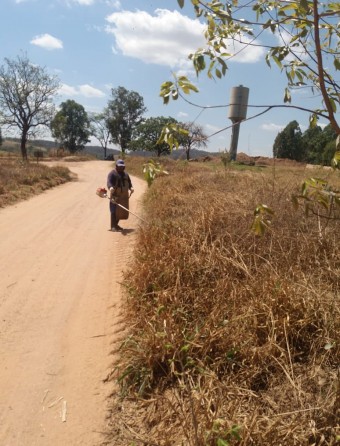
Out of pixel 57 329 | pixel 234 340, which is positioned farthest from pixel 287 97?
pixel 57 329

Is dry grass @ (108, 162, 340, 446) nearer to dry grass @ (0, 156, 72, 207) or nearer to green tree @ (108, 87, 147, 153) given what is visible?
dry grass @ (0, 156, 72, 207)

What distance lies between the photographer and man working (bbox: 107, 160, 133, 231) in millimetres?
7973

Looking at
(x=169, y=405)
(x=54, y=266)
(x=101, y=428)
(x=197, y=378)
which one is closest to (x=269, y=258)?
(x=197, y=378)

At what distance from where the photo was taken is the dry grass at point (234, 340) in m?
2.43

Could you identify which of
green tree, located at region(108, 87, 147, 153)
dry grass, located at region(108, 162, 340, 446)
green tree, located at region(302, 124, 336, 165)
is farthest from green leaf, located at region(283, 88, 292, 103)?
green tree, located at region(108, 87, 147, 153)

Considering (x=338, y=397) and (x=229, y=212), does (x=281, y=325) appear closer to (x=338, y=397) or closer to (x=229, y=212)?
(x=338, y=397)

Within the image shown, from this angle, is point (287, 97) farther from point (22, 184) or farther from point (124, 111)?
point (124, 111)

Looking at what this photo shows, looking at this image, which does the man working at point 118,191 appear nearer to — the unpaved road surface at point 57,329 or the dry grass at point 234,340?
the unpaved road surface at point 57,329

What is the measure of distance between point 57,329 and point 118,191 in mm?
4616

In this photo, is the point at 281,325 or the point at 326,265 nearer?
the point at 281,325

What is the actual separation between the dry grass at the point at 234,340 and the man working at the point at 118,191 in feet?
10.3

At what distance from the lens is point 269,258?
4254 millimetres

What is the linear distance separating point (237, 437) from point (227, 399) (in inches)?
18.8

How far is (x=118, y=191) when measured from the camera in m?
8.15
